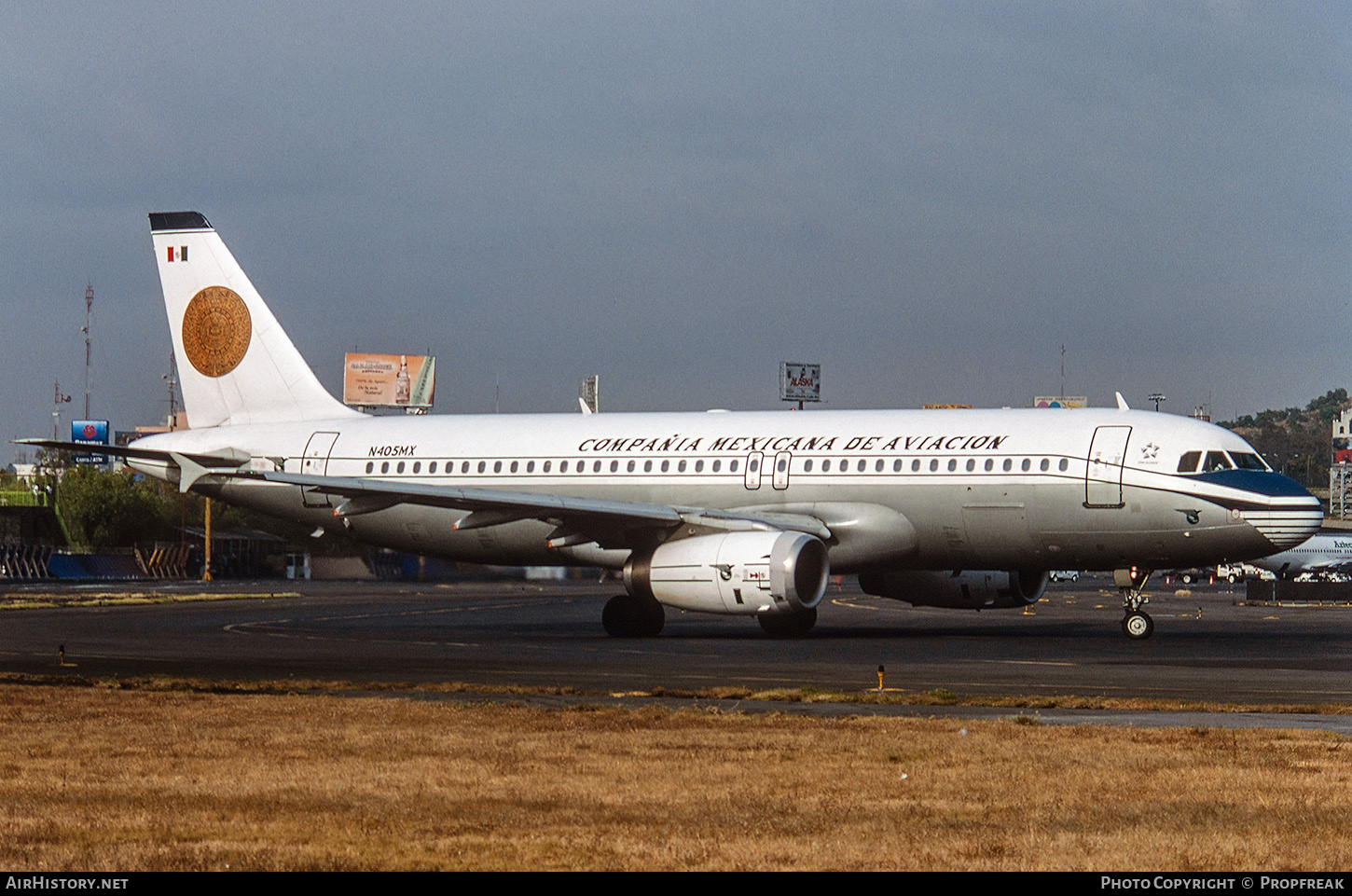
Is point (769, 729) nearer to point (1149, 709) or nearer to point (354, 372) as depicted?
point (1149, 709)

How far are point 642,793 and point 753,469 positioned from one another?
2246 cm

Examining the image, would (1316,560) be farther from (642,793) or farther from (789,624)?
(642,793)

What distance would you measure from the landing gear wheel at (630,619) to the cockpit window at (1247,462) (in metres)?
11.8

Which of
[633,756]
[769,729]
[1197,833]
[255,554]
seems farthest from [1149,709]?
[255,554]

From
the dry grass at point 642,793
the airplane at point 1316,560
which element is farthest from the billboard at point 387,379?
the dry grass at point 642,793

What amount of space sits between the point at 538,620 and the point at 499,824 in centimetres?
3216

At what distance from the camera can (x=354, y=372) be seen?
14625 centimetres

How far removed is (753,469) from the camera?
34500mm

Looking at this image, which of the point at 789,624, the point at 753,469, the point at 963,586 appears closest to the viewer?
the point at 789,624

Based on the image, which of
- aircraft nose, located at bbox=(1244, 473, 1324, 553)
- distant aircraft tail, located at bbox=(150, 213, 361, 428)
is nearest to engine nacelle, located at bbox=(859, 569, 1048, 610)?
aircraft nose, located at bbox=(1244, 473, 1324, 553)

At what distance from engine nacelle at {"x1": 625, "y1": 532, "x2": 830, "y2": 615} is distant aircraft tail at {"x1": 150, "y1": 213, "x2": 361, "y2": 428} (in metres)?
12.1

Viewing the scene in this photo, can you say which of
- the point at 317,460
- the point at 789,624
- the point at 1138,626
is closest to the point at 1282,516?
the point at 1138,626

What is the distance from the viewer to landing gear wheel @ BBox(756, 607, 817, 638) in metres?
32.9

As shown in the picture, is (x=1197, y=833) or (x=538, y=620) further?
(x=538, y=620)
